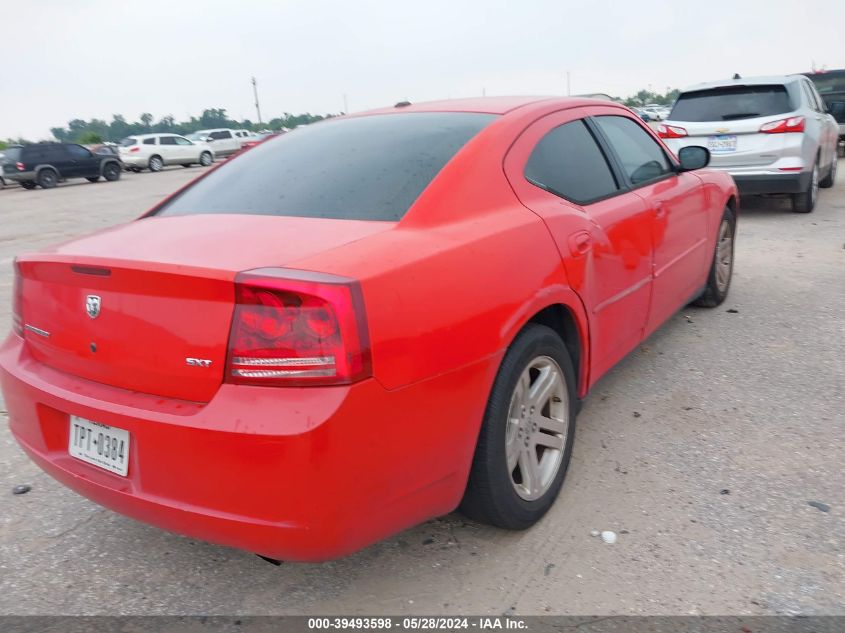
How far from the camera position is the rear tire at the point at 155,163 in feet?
99.6

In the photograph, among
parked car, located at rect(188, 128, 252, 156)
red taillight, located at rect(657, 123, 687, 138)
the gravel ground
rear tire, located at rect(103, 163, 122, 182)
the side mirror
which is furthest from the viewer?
parked car, located at rect(188, 128, 252, 156)

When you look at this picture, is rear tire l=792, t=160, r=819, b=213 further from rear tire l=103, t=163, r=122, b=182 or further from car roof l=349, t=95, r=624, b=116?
rear tire l=103, t=163, r=122, b=182

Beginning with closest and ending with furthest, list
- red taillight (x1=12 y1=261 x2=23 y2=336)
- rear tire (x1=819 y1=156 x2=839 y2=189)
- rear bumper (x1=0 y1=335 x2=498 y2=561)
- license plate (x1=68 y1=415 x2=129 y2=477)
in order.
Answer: rear bumper (x1=0 y1=335 x2=498 y2=561) → license plate (x1=68 y1=415 x2=129 y2=477) → red taillight (x1=12 y1=261 x2=23 y2=336) → rear tire (x1=819 y1=156 x2=839 y2=189)

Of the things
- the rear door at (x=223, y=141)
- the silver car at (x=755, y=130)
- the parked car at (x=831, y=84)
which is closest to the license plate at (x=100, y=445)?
the silver car at (x=755, y=130)

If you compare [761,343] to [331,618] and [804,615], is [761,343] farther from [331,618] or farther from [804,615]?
[331,618]

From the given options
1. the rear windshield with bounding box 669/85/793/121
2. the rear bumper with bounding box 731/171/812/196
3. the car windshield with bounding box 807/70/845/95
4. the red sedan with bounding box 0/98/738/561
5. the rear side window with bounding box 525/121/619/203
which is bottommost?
the rear bumper with bounding box 731/171/812/196

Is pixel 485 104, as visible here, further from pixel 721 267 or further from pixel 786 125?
pixel 786 125

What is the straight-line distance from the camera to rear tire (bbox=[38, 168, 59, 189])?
75.6ft

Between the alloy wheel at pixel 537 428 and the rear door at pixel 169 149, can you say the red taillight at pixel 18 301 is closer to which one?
the alloy wheel at pixel 537 428

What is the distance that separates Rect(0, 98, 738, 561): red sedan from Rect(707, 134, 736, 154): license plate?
6.18 meters

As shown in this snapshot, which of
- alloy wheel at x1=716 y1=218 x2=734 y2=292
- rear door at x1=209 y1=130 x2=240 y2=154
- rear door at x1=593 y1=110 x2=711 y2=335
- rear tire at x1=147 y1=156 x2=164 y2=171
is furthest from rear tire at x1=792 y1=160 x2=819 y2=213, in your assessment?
rear door at x1=209 y1=130 x2=240 y2=154

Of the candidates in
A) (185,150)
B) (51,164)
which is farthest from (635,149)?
(185,150)

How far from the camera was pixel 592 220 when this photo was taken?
120 inches

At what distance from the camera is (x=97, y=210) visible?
15.1 metres
